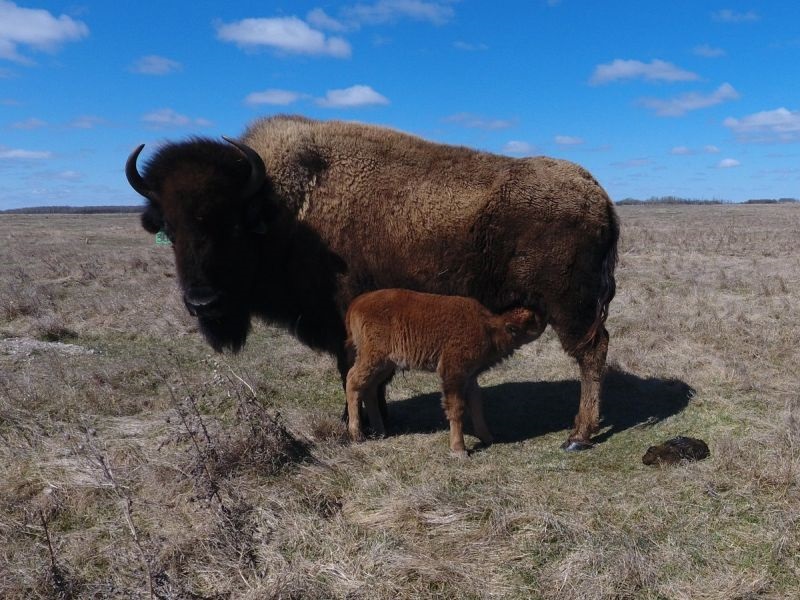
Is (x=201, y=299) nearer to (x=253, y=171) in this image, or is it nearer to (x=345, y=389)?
(x=253, y=171)

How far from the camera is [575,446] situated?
6.61 metres

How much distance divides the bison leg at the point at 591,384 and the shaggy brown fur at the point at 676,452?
0.76 meters

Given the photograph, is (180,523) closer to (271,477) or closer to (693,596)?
(271,477)

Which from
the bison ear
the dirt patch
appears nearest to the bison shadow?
the bison ear

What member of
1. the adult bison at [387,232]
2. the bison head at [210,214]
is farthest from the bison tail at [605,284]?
the bison head at [210,214]

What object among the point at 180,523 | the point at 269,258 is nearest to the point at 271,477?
the point at 180,523

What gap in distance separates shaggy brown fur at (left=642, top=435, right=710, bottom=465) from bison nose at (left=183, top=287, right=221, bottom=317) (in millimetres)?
4284

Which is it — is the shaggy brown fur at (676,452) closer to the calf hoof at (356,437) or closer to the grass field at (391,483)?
the grass field at (391,483)

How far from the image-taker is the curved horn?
21.5ft

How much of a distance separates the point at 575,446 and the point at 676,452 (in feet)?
3.22

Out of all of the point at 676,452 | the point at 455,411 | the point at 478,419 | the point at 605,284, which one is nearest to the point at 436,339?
the point at 455,411

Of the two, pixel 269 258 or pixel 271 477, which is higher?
pixel 269 258

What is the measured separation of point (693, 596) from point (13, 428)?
602 cm

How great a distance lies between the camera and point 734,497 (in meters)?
5.12
